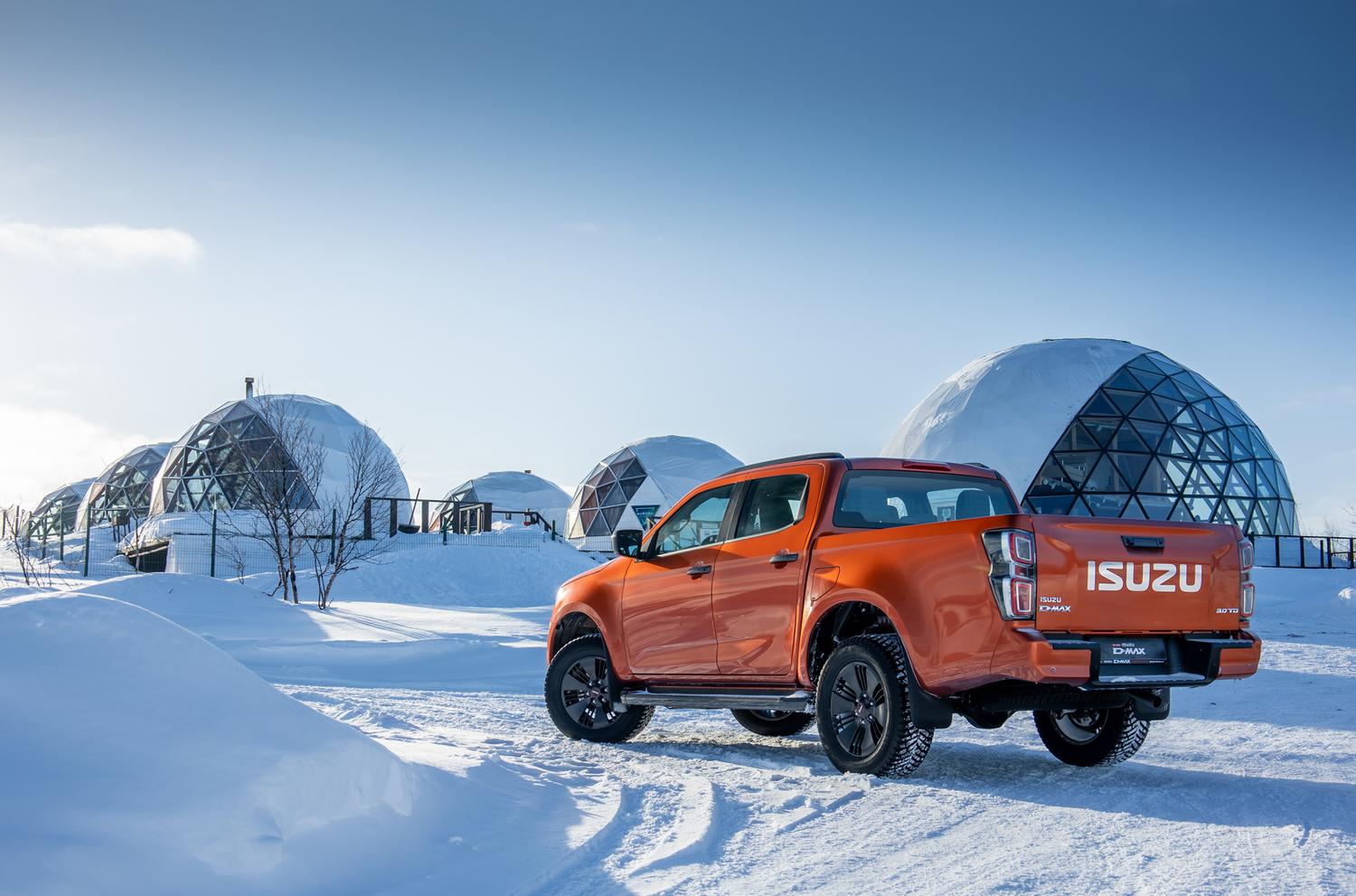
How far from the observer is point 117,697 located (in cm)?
450

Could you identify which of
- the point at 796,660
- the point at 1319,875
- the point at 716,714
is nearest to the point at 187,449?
the point at 716,714

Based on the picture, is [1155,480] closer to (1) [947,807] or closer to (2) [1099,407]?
(2) [1099,407]

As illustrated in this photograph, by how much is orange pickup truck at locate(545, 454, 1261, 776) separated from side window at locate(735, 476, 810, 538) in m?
0.01

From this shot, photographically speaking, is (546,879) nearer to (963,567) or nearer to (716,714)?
(963,567)

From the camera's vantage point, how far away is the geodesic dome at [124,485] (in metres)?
63.8

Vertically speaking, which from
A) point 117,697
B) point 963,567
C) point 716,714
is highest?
point 963,567

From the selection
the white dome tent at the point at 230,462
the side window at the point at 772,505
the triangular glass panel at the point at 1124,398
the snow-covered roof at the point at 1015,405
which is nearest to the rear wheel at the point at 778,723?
the side window at the point at 772,505

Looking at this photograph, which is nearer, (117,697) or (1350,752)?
(117,697)

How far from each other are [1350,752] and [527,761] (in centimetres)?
522

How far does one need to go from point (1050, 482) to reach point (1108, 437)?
242 centimetres

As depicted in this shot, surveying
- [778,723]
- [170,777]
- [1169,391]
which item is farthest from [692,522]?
[1169,391]

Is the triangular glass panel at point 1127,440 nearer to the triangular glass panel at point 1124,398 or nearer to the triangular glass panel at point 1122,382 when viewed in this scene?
the triangular glass panel at point 1124,398

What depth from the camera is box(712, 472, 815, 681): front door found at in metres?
7.10

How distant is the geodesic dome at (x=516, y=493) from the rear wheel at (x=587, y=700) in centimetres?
7324
